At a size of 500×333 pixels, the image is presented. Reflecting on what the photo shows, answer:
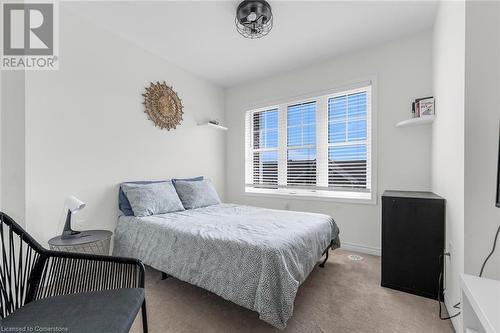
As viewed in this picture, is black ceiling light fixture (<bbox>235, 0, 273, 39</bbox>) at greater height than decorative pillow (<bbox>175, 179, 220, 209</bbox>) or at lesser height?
greater

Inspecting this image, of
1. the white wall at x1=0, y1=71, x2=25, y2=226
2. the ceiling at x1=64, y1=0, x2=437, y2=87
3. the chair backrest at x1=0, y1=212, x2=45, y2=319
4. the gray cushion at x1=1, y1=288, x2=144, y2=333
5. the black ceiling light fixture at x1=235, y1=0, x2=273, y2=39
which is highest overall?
the ceiling at x1=64, y1=0, x2=437, y2=87

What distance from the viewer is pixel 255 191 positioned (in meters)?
3.85

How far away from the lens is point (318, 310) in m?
1.68

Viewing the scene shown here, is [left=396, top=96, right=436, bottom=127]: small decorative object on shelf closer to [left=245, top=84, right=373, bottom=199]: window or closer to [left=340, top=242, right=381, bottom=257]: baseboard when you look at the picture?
[left=245, top=84, right=373, bottom=199]: window

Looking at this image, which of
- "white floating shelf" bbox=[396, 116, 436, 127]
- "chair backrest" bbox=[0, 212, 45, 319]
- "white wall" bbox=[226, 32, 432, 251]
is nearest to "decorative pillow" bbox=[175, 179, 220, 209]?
"white wall" bbox=[226, 32, 432, 251]

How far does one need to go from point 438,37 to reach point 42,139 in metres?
3.84

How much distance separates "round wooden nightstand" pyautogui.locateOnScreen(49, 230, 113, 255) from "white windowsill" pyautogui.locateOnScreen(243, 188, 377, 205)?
7.50 ft

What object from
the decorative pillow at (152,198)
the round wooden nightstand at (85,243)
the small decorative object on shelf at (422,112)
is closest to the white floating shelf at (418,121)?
the small decorative object on shelf at (422,112)

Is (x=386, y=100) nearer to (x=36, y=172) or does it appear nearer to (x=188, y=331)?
(x=188, y=331)

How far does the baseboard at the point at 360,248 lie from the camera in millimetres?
2748

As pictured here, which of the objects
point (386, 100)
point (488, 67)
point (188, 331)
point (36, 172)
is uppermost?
point (386, 100)

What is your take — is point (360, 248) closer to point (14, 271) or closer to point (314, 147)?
point (314, 147)

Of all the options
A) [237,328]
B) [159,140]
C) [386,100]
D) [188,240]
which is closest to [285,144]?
[386,100]

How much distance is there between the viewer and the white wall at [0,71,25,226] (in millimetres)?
1421
